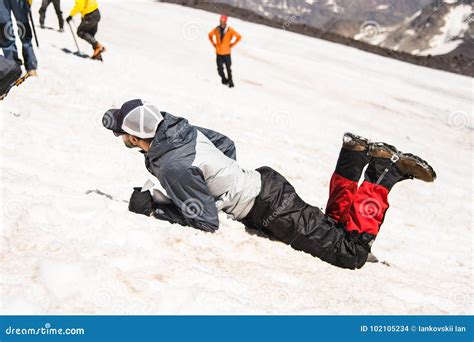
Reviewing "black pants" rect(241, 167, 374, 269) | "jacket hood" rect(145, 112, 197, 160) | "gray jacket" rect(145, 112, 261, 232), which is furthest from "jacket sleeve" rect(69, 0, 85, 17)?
"black pants" rect(241, 167, 374, 269)

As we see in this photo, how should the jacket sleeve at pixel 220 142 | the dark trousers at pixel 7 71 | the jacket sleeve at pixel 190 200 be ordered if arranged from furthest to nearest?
1. the dark trousers at pixel 7 71
2. the jacket sleeve at pixel 220 142
3. the jacket sleeve at pixel 190 200

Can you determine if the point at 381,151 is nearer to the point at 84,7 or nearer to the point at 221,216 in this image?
the point at 221,216

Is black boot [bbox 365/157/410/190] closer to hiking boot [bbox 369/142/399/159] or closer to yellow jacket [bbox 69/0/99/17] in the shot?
hiking boot [bbox 369/142/399/159]

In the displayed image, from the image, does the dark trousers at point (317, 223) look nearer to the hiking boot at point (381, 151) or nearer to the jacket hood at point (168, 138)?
the hiking boot at point (381, 151)

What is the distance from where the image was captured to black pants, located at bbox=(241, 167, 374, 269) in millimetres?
3979

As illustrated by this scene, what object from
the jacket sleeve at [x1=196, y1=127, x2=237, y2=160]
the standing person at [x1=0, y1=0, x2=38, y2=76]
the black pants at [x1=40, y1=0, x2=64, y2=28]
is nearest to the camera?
the jacket sleeve at [x1=196, y1=127, x2=237, y2=160]

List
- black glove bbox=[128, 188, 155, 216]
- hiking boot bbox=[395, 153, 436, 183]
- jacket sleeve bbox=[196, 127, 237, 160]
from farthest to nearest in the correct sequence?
jacket sleeve bbox=[196, 127, 237, 160] → hiking boot bbox=[395, 153, 436, 183] → black glove bbox=[128, 188, 155, 216]

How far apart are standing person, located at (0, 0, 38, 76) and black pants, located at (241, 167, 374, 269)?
4650mm

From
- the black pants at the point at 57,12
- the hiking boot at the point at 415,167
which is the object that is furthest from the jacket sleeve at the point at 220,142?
the black pants at the point at 57,12

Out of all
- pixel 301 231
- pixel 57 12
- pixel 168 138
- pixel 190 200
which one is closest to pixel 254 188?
pixel 301 231

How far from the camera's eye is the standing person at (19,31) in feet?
22.1

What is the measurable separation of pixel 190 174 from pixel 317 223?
4.01 feet

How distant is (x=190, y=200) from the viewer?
358 cm
